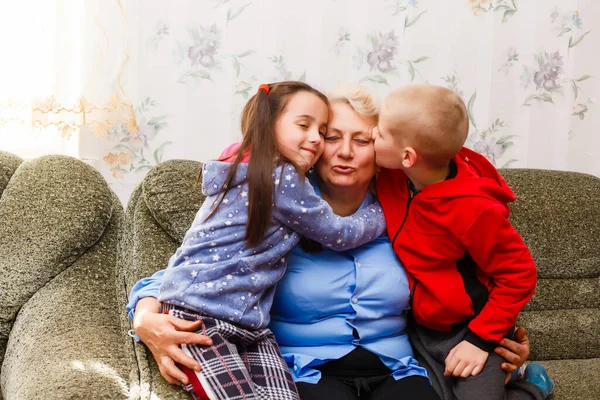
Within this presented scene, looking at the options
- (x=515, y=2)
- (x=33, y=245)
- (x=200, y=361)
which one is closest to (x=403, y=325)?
(x=200, y=361)

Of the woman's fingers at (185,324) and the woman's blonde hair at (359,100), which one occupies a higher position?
the woman's blonde hair at (359,100)

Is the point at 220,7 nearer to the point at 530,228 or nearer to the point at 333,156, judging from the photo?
the point at 333,156

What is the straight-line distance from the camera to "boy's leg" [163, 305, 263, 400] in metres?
1.27

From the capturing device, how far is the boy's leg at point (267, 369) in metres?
1.37

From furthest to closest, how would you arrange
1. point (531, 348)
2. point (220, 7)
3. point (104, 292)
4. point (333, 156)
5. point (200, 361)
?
point (220, 7) < point (531, 348) < point (104, 292) < point (333, 156) < point (200, 361)

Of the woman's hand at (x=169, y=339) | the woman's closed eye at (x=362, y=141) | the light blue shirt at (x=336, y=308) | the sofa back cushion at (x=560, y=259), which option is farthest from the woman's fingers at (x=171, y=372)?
the sofa back cushion at (x=560, y=259)

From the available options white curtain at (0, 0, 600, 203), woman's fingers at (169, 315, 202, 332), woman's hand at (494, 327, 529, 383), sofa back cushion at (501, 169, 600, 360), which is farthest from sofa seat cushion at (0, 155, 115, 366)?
sofa back cushion at (501, 169, 600, 360)

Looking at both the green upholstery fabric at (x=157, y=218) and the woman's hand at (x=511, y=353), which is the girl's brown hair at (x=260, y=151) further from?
the woman's hand at (x=511, y=353)

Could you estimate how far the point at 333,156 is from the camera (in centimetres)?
160

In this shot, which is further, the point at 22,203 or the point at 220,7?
the point at 220,7

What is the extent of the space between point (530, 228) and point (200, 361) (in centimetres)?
122

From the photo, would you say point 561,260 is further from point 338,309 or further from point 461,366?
point 338,309

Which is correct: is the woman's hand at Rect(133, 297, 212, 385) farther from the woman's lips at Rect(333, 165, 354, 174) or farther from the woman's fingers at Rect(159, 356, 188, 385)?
the woman's lips at Rect(333, 165, 354, 174)

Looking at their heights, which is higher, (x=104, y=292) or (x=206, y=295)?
(x=206, y=295)
